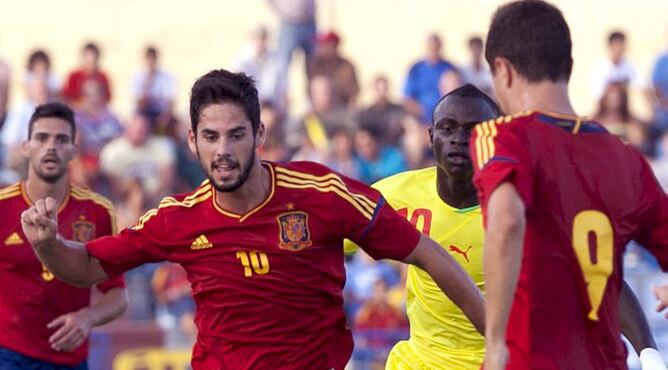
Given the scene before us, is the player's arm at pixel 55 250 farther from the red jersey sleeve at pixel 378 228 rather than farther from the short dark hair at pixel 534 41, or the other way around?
the short dark hair at pixel 534 41

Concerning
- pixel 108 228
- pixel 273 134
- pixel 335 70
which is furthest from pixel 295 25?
pixel 108 228

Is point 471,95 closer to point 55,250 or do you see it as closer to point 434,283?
point 434,283

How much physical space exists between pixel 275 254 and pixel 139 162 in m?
10.9

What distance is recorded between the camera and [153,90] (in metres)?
19.1

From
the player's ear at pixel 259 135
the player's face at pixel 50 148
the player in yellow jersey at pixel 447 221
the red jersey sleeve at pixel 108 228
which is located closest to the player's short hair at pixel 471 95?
the player in yellow jersey at pixel 447 221

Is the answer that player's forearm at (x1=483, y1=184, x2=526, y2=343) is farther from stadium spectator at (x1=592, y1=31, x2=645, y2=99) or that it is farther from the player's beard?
stadium spectator at (x1=592, y1=31, x2=645, y2=99)

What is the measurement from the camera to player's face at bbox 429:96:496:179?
7.82 meters

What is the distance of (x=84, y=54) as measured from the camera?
1864 centimetres

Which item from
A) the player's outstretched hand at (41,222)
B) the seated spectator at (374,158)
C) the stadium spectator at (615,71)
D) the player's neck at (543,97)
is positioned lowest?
the seated spectator at (374,158)

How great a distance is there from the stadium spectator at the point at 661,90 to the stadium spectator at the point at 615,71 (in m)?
0.27

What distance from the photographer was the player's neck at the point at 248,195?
694 cm

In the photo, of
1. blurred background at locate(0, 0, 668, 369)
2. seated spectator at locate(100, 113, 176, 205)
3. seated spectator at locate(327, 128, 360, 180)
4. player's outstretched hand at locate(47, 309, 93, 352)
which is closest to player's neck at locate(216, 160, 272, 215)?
player's outstretched hand at locate(47, 309, 93, 352)

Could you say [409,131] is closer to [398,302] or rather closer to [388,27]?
[398,302]

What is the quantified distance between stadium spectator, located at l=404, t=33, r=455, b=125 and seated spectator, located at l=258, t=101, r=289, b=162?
1535mm
